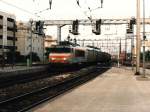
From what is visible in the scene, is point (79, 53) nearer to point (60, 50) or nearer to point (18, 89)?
point (60, 50)

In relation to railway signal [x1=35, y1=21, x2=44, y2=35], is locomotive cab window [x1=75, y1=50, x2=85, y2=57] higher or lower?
lower

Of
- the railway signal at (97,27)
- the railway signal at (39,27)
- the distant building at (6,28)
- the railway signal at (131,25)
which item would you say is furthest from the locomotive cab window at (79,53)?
the distant building at (6,28)

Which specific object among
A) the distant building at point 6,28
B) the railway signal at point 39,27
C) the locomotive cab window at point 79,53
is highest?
the distant building at point 6,28

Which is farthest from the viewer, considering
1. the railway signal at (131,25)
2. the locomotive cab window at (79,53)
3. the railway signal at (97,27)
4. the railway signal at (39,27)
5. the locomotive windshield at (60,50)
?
the railway signal at (39,27)

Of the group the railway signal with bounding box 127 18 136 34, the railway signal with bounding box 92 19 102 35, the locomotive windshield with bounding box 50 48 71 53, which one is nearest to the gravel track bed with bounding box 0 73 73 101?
the locomotive windshield with bounding box 50 48 71 53

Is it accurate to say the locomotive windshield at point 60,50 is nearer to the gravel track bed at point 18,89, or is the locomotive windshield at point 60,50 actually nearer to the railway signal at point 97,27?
the railway signal at point 97,27

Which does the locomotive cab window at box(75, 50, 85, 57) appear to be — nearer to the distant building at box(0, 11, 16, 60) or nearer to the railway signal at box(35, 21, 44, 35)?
the railway signal at box(35, 21, 44, 35)

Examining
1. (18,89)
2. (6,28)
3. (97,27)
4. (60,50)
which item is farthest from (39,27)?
(6,28)

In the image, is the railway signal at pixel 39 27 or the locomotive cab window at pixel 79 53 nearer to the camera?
the locomotive cab window at pixel 79 53

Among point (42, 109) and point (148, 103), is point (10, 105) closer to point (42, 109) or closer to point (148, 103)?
point (42, 109)

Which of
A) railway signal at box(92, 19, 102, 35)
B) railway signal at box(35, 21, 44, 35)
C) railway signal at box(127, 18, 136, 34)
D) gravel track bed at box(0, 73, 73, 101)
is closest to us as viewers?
gravel track bed at box(0, 73, 73, 101)

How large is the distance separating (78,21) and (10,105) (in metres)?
39.6

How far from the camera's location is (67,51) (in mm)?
47188

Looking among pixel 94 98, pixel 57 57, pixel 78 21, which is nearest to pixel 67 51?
pixel 57 57
